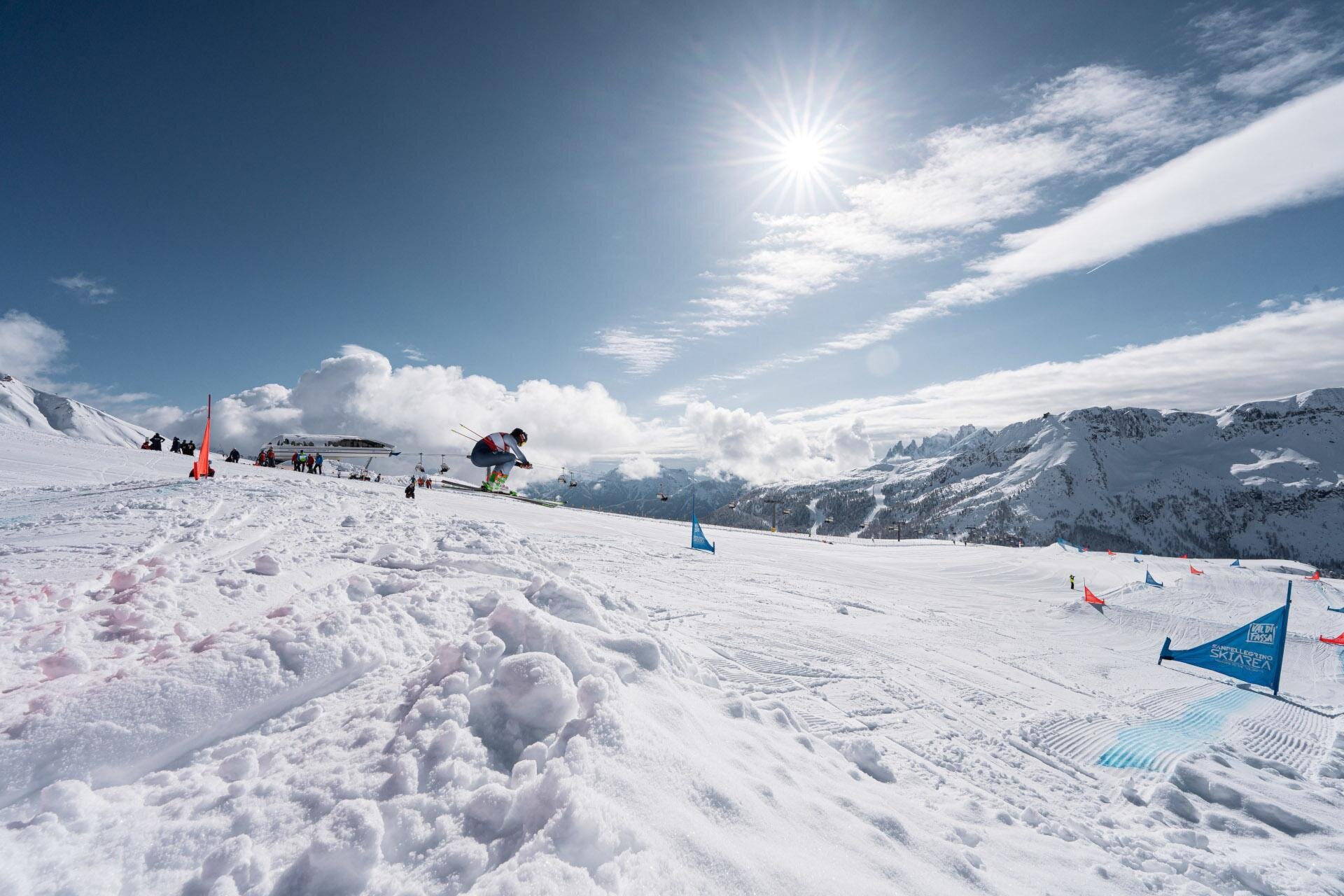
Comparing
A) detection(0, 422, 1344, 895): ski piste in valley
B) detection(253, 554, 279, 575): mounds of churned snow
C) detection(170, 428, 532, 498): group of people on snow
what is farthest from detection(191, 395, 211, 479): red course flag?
detection(170, 428, 532, 498): group of people on snow

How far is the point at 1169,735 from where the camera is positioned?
9000 mm

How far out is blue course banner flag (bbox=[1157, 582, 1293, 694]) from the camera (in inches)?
502

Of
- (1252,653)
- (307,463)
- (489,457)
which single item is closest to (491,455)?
(489,457)

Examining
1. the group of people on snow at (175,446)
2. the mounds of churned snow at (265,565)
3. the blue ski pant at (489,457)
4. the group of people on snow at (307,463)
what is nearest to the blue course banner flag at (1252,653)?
the mounds of churned snow at (265,565)

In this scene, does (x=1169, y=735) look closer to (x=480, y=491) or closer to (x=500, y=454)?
(x=500, y=454)

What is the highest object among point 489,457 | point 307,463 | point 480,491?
point 489,457

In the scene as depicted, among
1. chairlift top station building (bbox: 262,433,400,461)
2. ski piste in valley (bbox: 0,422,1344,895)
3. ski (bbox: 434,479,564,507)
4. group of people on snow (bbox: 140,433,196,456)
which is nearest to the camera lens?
ski piste in valley (bbox: 0,422,1344,895)

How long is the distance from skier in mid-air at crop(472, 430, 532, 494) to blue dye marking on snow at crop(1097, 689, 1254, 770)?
32838mm

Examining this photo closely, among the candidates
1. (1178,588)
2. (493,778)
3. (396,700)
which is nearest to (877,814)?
(493,778)

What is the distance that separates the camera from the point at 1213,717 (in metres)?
10.7

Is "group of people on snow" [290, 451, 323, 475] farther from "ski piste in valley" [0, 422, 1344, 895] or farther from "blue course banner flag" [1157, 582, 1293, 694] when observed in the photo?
"blue course banner flag" [1157, 582, 1293, 694]

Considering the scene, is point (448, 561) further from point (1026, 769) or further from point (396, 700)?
point (1026, 769)

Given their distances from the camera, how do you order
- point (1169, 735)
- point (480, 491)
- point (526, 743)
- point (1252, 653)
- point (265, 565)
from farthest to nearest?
point (480, 491)
point (1252, 653)
point (1169, 735)
point (265, 565)
point (526, 743)

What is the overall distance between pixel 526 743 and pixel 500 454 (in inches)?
1342
